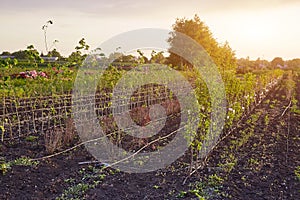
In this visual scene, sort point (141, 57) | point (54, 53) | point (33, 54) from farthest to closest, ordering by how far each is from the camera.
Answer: point (141, 57), point (54, 53), point (33, 54)

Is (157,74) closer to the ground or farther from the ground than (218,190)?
farther from the ground

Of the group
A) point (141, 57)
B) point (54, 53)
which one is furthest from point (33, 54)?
point (141, 57)

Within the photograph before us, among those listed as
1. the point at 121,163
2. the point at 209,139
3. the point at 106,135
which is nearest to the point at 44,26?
the point at 106,135

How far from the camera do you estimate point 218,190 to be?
12.8ft

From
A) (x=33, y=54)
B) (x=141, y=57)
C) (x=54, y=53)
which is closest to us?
(x=33, y=54)

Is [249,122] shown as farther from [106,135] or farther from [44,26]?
[44,26]

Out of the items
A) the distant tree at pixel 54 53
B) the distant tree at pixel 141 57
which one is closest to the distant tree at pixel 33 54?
the distant tree at pixel 54 53

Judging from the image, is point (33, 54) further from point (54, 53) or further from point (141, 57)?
point (141, 57)

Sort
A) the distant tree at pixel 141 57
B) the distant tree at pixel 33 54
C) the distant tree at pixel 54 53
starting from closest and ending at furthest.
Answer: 1. the distant tree at pixel 33 54
2. the distant tree at pixel 54 53
3. the distant tree at pixel 141 57

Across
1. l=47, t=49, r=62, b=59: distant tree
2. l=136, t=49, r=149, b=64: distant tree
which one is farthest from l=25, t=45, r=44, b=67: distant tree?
l=136, t=49, r=149, b=64: distant tree

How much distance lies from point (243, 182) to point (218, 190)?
0.46m

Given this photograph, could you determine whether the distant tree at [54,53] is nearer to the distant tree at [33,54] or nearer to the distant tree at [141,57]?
the distant tree at [33,54]

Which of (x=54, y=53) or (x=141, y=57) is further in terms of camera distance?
(x=141, y=57)

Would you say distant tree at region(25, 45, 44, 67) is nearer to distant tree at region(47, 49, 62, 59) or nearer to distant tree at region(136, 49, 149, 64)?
distant tree at region(47, 49, 62, 59)
